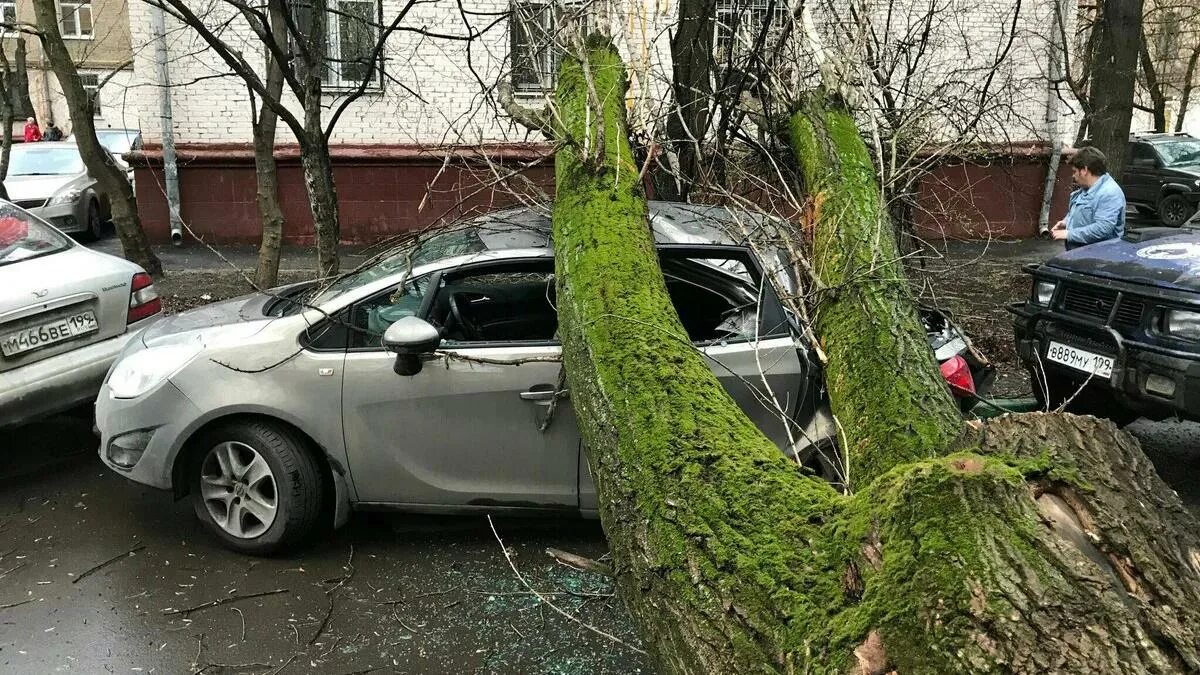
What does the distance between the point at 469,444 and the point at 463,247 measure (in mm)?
954

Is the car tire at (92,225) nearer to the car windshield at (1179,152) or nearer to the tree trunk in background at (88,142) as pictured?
the tree trunk in background at (88,142)

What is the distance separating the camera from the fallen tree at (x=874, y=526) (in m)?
1.72

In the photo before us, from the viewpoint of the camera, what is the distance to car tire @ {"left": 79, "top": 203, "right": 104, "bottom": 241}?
1445 centimetres

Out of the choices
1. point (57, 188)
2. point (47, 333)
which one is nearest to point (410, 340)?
point (47, 333)

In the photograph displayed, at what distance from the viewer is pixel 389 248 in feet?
16.8

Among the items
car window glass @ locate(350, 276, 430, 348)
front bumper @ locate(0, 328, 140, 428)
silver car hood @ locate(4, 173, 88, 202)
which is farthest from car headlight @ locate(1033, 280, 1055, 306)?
silver car hood @ locate(4, 173, 88, 202)

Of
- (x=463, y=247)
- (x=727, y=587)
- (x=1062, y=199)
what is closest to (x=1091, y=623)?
(x=727, y=587)

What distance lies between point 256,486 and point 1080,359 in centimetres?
442

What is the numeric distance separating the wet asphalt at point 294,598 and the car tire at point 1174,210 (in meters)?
17.1

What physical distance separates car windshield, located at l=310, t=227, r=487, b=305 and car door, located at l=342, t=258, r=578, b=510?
0.16m

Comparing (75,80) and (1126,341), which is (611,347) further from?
(75,80)

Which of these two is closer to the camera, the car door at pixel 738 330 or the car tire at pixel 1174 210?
the car door at pixel 738 330

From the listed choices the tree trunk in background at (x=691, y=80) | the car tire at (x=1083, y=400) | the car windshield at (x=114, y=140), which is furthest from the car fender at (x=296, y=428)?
the car windshield at (x=114, y=140)

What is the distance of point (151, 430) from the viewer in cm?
436
